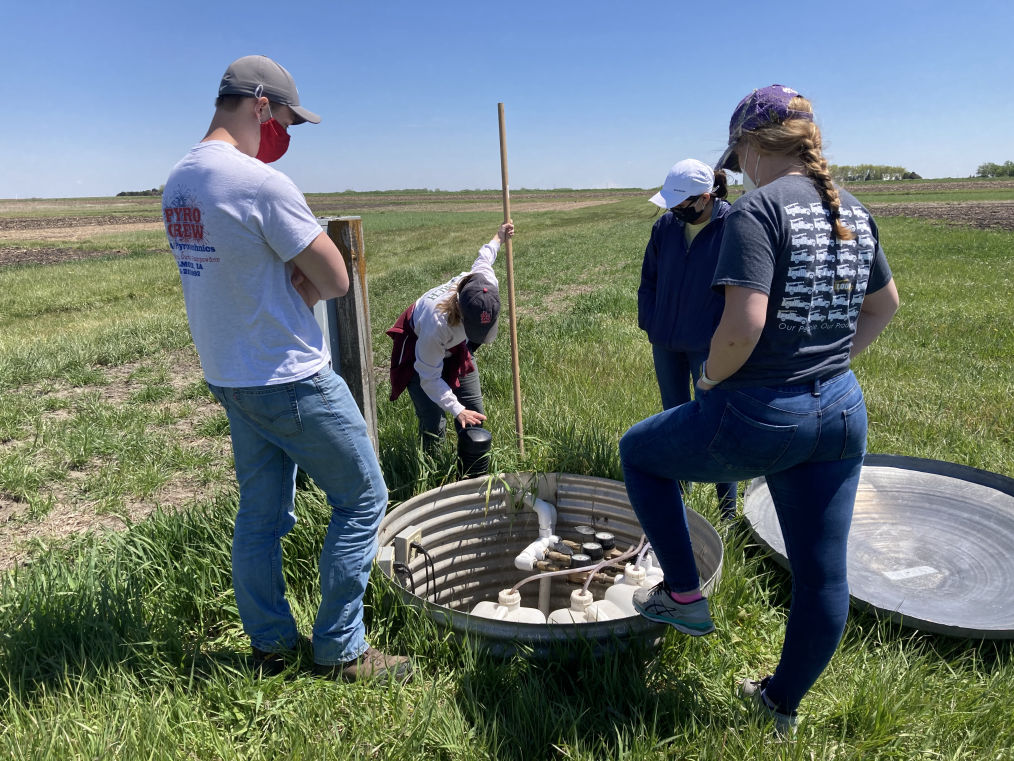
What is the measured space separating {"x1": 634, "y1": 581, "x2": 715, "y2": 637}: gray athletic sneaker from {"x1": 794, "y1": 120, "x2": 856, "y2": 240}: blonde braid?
1.10 metres

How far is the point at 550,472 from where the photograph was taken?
3.37 m

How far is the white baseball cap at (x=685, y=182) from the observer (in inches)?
115

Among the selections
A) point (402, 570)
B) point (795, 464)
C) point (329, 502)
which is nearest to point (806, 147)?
point (795, 464)

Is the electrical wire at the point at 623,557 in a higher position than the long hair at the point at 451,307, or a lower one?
lower

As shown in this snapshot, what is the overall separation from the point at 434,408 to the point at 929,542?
2.47 meters

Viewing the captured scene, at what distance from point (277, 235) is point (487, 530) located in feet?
6.56

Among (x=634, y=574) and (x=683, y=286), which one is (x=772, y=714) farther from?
(x=683, y=286)

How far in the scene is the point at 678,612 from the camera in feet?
6.59

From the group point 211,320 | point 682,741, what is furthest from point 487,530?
point 211,320

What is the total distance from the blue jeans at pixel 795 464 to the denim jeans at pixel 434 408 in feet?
6.09

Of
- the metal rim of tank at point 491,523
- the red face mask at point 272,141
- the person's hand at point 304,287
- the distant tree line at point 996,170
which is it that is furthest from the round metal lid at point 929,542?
the distant tree line at point 996,170

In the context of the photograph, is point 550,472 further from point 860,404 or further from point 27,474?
point 27,474

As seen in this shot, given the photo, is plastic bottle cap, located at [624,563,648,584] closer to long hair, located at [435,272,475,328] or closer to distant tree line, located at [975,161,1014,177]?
long hair, located at [435,272,475,328]

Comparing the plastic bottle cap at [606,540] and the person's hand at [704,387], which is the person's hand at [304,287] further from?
the plastic bottle cap at [606,540]
